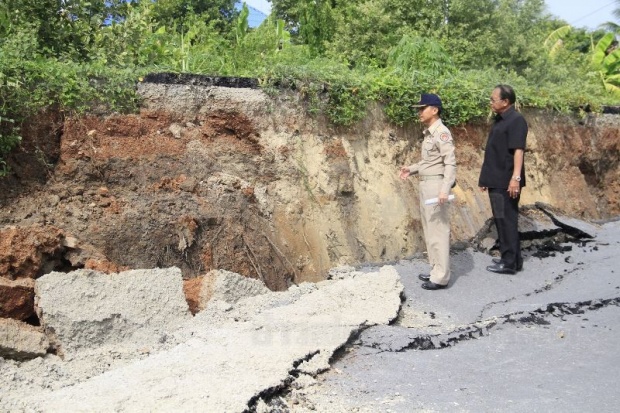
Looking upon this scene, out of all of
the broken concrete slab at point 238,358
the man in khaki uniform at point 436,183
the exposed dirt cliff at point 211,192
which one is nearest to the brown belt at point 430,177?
the man in khaki uniform at point 436,183

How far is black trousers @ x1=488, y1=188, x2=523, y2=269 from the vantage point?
7734mm

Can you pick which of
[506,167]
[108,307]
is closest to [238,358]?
[108,307]

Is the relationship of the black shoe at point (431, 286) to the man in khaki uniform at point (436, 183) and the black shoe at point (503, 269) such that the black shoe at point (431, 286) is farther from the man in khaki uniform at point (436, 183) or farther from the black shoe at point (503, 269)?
the black shoe at point (503, 269)

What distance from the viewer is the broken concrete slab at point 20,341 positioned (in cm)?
517

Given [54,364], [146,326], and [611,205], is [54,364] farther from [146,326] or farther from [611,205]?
[611,205]

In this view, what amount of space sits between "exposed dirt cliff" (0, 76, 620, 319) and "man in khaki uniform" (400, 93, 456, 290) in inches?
63.6

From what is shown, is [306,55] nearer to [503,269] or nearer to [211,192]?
[211,192]

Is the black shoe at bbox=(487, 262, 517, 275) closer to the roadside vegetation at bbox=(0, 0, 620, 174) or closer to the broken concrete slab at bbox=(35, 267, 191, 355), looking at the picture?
the roadside vegetation at bbox=(0, 0, 620, 174)

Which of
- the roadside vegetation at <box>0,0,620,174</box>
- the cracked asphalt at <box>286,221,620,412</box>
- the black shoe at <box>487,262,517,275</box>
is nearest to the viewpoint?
the cracked asphalt at <box>286,221,620,412</box>

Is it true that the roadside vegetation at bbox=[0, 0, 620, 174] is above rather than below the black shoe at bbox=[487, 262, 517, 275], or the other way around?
above

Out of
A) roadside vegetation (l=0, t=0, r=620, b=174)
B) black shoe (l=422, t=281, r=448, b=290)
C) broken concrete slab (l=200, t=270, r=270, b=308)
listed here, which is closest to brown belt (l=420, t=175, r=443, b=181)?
black shoe (l=422, t=281, r=448, b=290)

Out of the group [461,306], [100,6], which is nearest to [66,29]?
[100,6]

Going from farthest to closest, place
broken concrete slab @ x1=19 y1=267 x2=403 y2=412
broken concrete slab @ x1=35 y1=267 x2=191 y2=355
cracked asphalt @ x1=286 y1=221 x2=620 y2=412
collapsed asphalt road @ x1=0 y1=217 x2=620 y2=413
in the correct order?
broken concrete slab @ x1=35 y1=267 x2=191 y2=355, cracked asphalt @ x1=286 y1=221 x2=620 y2=412, collapsed asphalt road @ x1=0 y1=217 x2=620 y2=413, broken concrete slab @ x1=19 y1=267 x2=403 y2=412

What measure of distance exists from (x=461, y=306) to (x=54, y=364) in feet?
12.4
